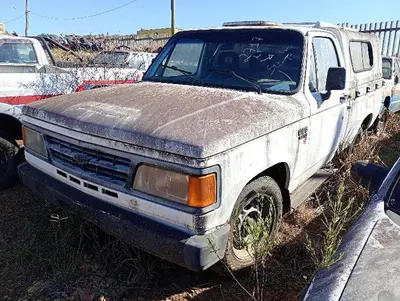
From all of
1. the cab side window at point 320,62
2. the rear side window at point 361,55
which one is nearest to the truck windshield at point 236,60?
the cab side window at point 320,62

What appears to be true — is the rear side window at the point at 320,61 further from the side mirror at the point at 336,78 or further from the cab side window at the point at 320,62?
the side mirror at the point at 336,78

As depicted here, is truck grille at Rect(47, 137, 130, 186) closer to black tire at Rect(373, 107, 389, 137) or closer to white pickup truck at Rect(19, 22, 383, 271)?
white pickup truck at Rect(19, 22, 383, 271)

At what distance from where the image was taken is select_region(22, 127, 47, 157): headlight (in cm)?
305

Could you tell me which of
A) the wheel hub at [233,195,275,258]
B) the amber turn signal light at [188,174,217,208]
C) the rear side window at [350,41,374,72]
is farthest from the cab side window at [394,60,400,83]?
the amber turn signal light at [188,174,217,208]

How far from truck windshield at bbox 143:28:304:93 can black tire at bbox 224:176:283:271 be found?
2.97ft

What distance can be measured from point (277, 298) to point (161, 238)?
1.10 metres

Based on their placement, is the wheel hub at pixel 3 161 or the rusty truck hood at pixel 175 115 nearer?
the rusty truck hood at pixel 175 115

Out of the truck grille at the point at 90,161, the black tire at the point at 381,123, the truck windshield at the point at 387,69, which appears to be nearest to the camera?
the truck grille at the point at 90,161

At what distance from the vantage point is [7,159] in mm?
4352

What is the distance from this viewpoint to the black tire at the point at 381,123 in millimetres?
6500

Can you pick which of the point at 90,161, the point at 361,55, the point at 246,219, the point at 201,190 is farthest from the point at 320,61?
the point at 90,161

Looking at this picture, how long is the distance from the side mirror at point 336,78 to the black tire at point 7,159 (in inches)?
140

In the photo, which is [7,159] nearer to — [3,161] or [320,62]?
[3,161]

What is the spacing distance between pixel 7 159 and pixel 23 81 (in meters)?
0.95
